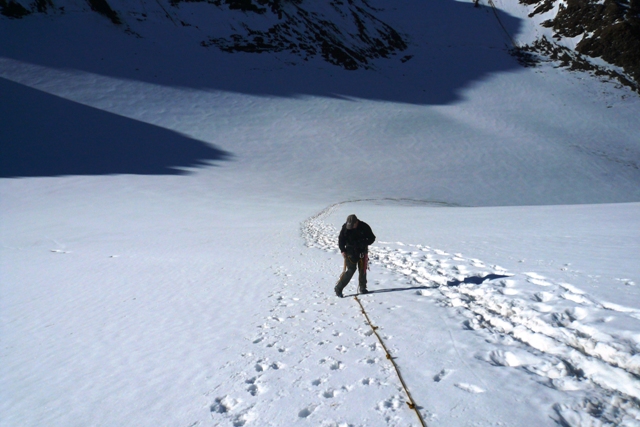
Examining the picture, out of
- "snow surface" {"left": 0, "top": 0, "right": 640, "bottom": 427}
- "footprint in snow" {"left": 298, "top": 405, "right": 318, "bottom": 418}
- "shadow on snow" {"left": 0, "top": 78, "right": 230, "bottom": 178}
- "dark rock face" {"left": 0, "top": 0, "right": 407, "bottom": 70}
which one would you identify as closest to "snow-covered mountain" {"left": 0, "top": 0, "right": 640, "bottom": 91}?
"dark rock face" {"left": 0, "top": 0, "right": 407, "bottom": 70}

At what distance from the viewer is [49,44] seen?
48250mm

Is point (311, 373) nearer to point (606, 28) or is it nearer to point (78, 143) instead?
point (78, 143)

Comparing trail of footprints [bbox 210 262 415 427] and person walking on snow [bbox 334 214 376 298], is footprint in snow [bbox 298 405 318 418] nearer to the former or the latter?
trail of footprints [bbox 210 262 415 427]

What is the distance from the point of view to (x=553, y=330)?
496cm

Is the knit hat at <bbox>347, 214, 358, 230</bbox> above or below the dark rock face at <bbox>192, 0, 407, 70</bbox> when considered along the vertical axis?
below

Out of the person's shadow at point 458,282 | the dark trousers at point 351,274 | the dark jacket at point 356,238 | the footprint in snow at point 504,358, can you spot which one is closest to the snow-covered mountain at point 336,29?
the dark jacket at point 356,238

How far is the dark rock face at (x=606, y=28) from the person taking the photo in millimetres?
58219

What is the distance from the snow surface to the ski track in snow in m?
0.03

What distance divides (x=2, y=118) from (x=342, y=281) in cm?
4124

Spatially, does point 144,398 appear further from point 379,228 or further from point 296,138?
point 296,138

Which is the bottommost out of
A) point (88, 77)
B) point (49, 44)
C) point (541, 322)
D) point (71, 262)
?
point (71, 262)

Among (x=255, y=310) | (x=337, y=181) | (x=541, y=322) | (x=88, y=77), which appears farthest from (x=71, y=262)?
(x=88, y=77)

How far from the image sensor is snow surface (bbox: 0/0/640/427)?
4121 millimetres

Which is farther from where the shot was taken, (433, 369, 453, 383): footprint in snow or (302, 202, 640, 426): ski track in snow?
(433, 369, 453, 383): footprint in snow
